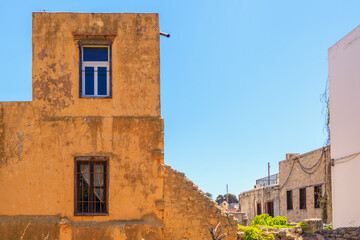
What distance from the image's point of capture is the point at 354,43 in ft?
57.3

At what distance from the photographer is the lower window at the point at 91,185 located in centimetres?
1384

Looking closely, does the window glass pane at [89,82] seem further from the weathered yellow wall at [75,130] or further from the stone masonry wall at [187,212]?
the stone masonry wall at [187,212]

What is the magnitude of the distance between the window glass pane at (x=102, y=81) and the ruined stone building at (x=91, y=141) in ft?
0.09

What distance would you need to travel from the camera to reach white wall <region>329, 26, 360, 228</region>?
17250 millimetres

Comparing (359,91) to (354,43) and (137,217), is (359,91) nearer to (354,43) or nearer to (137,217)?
(354,43)

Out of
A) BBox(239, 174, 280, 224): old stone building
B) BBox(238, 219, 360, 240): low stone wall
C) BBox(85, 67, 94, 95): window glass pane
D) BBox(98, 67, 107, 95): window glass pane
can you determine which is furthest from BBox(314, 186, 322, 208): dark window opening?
BBox(85, 67, 94, 95): window glass pane

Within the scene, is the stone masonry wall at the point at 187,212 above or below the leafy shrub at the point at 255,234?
above

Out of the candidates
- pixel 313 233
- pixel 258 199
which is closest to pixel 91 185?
pixel 313 233

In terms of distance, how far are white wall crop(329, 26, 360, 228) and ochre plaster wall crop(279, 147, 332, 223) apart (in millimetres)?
4527

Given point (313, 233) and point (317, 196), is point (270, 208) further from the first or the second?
point (313, 233)

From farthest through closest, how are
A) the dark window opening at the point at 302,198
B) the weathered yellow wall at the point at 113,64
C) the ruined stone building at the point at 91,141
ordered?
the dark window opening at the point at 302,198 → the weathered yellow wall at the point at 113,64 → the ruined stone building at the point at 91,141

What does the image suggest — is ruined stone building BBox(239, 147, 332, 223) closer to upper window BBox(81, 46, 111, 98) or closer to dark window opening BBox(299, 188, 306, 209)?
dark window opening BBox(299, 188, 306, 209)

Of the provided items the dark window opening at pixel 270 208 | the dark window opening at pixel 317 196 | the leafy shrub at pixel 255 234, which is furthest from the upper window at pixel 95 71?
the dark window opening at pixel 270 208

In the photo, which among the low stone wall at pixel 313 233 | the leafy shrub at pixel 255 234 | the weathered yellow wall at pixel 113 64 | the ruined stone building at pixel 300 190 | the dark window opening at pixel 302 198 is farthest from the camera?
the dark window opening at pixel 302 198
